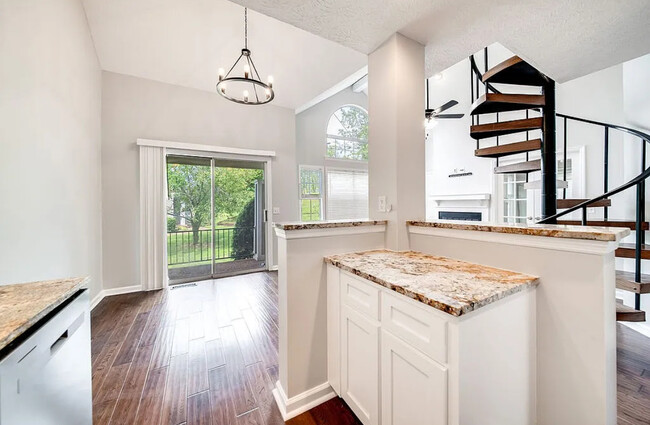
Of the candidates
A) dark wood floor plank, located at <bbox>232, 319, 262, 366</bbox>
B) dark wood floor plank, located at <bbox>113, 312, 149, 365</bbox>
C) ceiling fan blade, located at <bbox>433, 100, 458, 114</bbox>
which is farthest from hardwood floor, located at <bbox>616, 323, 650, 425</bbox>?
dark wood floor plank, located at <bbox>113, 312, 149, 365</bbox>

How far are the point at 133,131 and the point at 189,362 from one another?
343cm

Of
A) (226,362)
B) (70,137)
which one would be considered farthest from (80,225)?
(226,362)

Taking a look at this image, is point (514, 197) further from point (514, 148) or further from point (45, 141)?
point (45, 141)

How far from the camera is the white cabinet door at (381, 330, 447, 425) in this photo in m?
0.92

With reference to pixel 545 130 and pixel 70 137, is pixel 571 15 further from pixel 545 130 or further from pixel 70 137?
pixel 70 137

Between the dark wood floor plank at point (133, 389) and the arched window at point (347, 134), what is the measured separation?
16.4 feet

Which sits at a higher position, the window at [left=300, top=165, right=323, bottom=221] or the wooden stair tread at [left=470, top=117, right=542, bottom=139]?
the wooden stair tread at [left=470, top=117, right=542, bottom=139]

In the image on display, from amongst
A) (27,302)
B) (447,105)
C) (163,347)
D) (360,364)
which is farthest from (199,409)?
(447,105)

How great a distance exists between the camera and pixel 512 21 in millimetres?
1665

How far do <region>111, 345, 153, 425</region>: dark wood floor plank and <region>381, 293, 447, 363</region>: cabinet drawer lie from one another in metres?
1.66

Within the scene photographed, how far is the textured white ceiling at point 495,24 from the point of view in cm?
153

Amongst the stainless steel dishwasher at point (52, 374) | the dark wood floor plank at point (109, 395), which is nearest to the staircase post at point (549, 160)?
the stainless steel dishwasher at point (52, 374)

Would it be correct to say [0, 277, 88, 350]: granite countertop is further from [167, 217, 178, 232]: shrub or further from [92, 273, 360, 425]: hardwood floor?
[167, 217, 178, 232]: shrub

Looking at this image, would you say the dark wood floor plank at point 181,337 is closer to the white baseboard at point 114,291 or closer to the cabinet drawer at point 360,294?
the white baseboard at point 114,291
